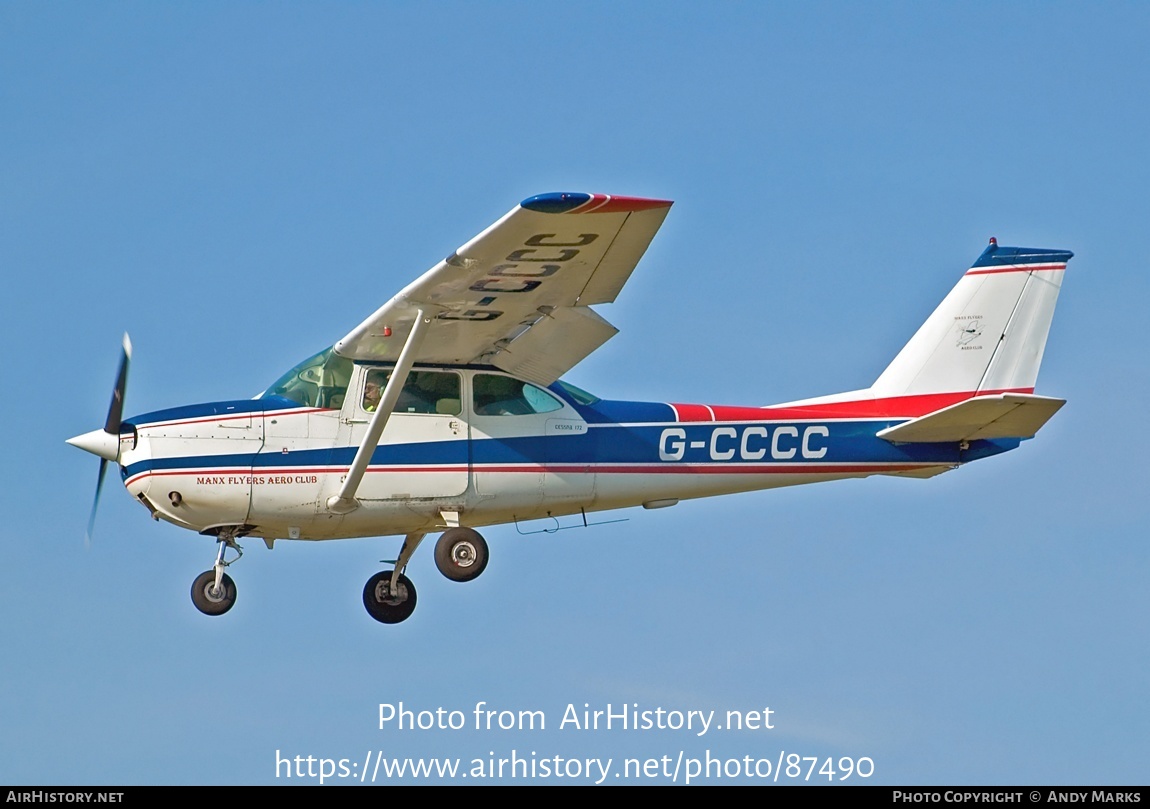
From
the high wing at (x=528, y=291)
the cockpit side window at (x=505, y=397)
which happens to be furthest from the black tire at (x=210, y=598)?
the cockpit side window at (x=505, y=397)

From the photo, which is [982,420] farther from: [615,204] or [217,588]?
[217,588]

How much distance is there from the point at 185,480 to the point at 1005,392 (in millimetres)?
8447

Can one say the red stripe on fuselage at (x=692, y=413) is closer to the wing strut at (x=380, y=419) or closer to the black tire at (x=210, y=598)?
the wing strut at (x=380, y=419)

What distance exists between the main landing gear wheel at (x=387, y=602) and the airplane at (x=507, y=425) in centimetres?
2

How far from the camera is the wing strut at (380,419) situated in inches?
635

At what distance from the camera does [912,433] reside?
17922 millimetres

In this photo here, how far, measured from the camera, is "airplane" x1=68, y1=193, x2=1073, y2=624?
16.3 m

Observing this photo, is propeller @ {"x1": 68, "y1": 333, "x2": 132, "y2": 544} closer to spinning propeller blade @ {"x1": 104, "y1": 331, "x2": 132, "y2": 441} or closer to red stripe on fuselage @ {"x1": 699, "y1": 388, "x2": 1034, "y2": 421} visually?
spinning propeller blade @ {"x1": 104, "y1": 331, "x2": 132, "y2": 441}

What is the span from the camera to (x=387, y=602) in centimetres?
1783

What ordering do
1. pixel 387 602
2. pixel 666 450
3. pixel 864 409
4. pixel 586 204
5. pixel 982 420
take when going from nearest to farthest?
1. pixel 586 204
2. pixel 982 420
3. pixel 666 450
4. pixel 387 602
5. pixel 864 409

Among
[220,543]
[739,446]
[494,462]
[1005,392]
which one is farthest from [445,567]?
[1005,392]

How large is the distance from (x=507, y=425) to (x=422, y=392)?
90 cm

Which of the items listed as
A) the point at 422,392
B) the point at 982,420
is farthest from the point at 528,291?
the point at 982,420

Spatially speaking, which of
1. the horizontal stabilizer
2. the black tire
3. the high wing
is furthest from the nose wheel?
the horizontal stabilizer
